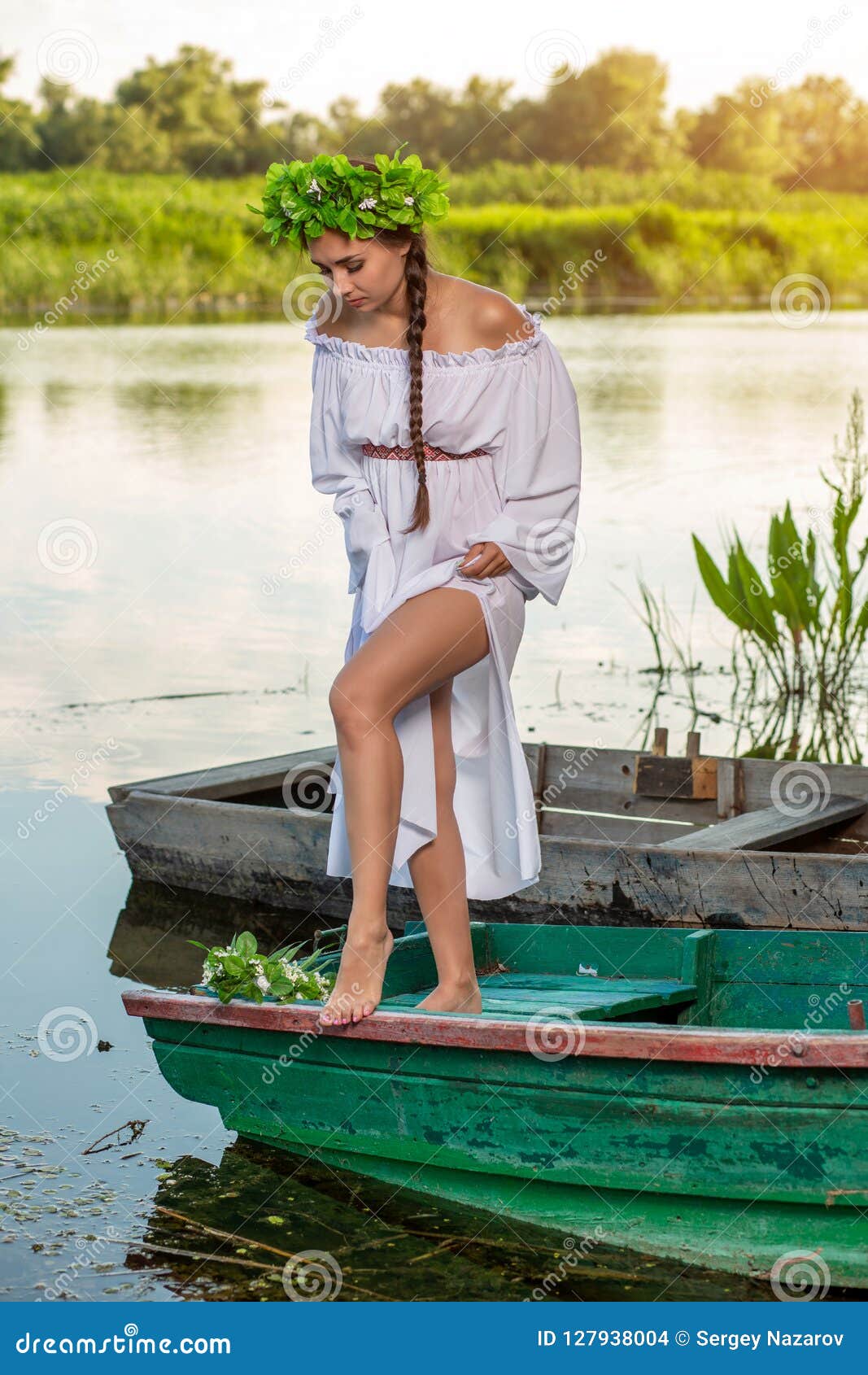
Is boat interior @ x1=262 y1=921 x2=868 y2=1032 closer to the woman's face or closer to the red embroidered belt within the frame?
the red embroidered belt

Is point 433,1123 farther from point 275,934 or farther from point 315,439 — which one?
point 275,934

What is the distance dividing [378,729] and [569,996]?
0.87 metres

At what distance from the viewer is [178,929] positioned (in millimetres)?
6629

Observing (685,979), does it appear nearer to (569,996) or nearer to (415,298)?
(569,996)

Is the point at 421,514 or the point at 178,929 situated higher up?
the point at 421,514

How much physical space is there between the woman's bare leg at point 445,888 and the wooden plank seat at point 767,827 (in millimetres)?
1552

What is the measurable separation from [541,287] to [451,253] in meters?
2.43

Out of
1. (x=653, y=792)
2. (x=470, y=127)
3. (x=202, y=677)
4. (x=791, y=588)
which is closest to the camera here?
(x=653, y=792)

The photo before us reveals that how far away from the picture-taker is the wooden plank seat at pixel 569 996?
4.32 m

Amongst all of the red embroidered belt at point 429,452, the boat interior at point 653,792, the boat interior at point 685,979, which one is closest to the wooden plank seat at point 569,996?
the boat interior at point 685,979

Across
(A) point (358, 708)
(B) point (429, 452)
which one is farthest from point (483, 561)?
(A) point (358, 708)

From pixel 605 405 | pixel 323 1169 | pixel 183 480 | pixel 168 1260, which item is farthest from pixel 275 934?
pixel 605 405
